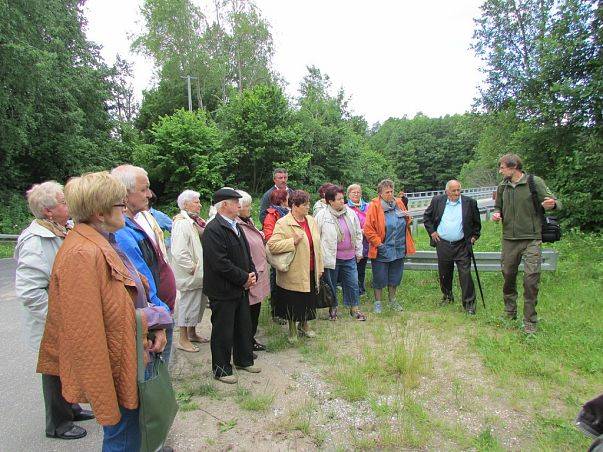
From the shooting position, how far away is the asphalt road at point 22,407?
3.10 metres

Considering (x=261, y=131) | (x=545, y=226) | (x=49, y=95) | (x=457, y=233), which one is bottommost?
(x=457, y=233)

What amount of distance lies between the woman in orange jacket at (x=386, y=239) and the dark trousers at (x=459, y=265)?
57cm

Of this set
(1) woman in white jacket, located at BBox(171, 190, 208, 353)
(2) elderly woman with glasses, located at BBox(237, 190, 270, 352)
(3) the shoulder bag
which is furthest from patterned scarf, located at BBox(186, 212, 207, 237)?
(3) the shoulder bag

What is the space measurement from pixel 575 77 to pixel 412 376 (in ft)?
34.2

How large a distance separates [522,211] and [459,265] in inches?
50.9

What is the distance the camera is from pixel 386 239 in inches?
248

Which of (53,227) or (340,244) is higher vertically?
(53,227)

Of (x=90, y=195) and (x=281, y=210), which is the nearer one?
(x=90, y=195)

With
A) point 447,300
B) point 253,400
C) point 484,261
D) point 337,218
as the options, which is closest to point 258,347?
point 253,400

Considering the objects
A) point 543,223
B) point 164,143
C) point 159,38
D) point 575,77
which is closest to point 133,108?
point 159,38

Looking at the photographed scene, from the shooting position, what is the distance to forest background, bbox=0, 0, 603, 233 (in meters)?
10.8

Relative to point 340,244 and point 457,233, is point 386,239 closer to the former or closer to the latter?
point 340,244

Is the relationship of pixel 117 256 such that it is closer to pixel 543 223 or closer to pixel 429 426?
pixel 429 426

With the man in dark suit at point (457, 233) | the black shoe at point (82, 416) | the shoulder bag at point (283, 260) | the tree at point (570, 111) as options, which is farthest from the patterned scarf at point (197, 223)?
the tree at point (570, 111)
